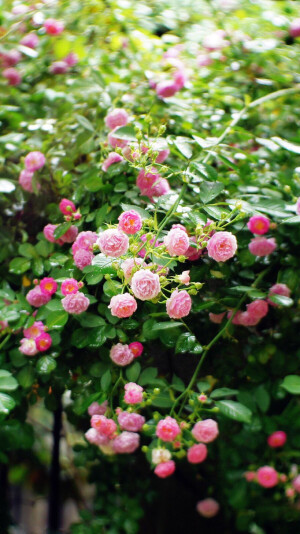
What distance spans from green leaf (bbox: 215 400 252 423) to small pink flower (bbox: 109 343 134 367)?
→ 0.65ft

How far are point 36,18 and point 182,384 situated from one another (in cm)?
113

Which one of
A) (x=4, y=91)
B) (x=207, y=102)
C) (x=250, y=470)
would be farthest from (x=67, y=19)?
(x=250, y=470)

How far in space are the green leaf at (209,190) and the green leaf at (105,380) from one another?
1.33 feet

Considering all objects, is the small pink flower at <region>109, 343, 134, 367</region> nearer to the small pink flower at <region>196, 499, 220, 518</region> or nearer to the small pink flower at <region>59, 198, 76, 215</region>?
the small pink flower at <region>59, 198, 76, 215</region>

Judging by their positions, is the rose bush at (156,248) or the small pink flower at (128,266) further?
the rose bush at (156,248)

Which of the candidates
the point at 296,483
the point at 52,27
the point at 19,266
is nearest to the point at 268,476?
the point at 296,483

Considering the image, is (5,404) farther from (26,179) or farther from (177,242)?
(26,179)

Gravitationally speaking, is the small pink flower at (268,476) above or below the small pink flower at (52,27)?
below

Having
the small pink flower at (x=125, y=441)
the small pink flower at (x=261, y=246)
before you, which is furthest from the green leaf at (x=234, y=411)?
the small pink flower at (x=261, y=246)

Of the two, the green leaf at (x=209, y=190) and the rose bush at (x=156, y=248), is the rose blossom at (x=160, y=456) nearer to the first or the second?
the rose bush at (x=156, y=248)

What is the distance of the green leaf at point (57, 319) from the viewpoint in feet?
2.99

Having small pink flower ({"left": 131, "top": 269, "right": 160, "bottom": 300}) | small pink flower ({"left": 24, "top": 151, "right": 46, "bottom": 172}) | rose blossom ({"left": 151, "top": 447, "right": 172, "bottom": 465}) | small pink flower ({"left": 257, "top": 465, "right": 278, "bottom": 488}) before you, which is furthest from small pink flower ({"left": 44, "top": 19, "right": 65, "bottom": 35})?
small pink flower ({"left": 257, "top": 465, "right": 278, "bottom": 488})

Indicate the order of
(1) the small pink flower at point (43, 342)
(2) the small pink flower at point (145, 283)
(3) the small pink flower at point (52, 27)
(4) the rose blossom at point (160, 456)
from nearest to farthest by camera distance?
(2) the small pink flower at point (145, 283), (4) the rose blossom at point (160, 456), (1) the small pink flower at point (43, 342), (3) the small pink flower at point (52, 27)

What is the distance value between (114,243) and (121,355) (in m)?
0.28
